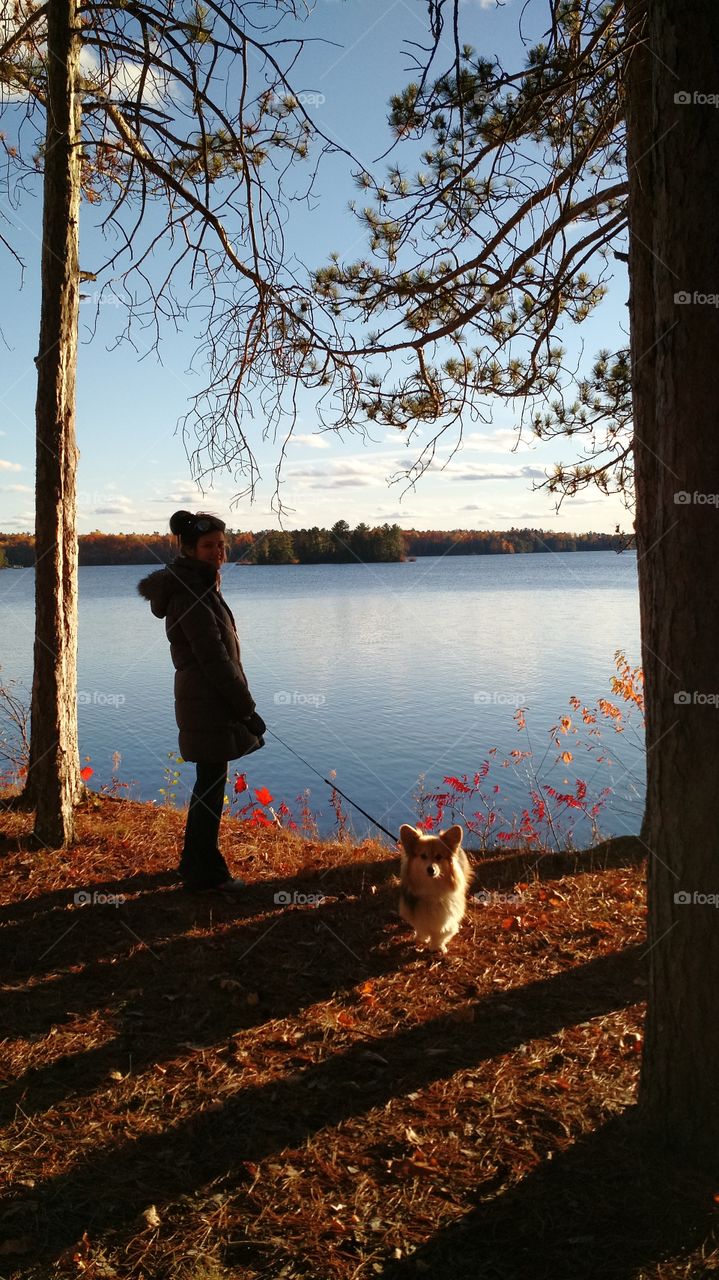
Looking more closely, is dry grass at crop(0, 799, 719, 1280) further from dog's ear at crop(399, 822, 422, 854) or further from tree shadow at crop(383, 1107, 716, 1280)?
dog's ear at crop(399, 822, 422, 854)

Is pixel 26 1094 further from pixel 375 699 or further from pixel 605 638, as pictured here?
pixel 605 638

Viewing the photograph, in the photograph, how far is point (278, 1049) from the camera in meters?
3.55

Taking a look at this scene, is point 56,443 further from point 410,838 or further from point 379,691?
point 379,691

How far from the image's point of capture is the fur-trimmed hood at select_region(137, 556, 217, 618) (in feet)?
15.6

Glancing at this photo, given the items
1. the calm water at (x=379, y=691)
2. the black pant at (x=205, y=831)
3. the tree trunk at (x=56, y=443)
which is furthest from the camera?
the calm water at (x=379, y=691)

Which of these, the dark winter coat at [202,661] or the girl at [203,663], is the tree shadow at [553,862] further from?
the dark winter coat at [202,661]

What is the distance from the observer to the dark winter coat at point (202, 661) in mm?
4742

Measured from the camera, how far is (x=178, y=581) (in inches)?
188

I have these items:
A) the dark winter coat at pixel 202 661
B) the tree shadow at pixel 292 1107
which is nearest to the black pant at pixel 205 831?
the dark winter coat at pixel 202 661

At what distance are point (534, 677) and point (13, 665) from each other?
11156mm

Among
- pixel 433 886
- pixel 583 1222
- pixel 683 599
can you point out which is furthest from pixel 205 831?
pixel 683 599

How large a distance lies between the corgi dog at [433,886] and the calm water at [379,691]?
5.60 meters

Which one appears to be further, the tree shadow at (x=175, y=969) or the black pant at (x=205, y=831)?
the black pant at (x=205, y=831)

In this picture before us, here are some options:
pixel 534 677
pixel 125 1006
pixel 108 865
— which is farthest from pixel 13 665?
pixel 125 1006
